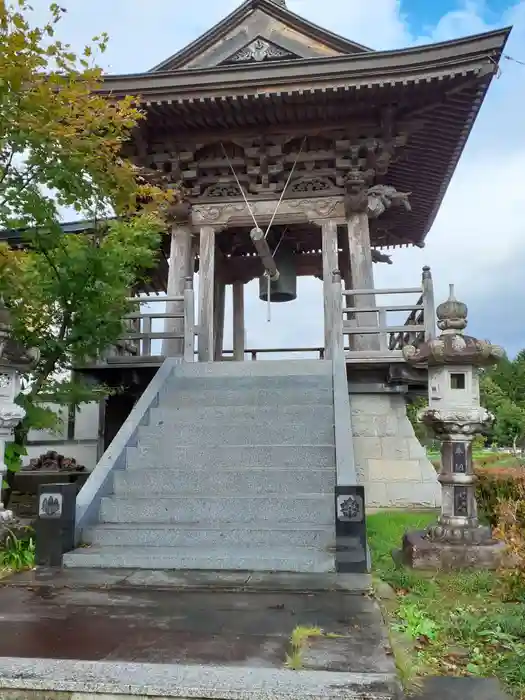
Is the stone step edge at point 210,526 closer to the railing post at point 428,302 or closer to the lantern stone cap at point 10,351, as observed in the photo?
the lantern stone cap at point 10,351

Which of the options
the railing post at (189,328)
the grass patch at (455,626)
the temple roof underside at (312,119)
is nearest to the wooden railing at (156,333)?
the railing post at (189,328)

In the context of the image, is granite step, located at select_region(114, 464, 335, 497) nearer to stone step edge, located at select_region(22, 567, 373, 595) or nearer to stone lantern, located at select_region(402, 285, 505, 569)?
stone lantern, located at select_region(402, 285, 505, 569)

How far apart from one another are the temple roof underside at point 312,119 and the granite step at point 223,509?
6916 mm

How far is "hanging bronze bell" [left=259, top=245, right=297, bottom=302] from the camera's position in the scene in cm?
1364

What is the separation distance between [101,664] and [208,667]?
0.56 meters

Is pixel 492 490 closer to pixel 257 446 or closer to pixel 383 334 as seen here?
pixel 383 334

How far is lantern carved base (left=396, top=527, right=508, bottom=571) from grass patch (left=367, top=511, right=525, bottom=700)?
144 mm

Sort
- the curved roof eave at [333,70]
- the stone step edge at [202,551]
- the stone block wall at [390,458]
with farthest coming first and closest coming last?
the curved roof eave at [333,70] < the stone block wall at [390,458] < the stone step edge at [202,551]

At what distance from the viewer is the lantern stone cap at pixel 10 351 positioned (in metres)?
6.76

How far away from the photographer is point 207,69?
10.2 metres

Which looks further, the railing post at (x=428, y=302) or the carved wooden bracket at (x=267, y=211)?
the carved wooden bracket at (x=267, y=211)

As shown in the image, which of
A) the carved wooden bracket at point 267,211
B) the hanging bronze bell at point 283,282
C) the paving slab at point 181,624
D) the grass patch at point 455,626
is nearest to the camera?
the paving slab at point 181,624

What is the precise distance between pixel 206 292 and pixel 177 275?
0.70 m

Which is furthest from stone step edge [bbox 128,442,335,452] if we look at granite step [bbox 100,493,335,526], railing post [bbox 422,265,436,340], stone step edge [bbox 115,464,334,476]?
railing post [bbox 422,265,436,340]
